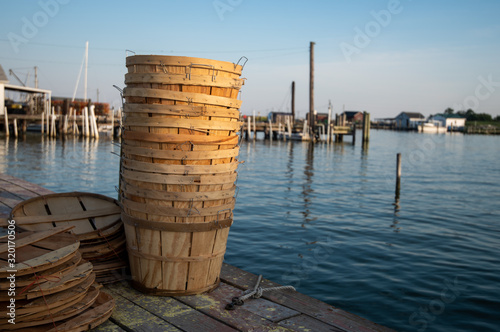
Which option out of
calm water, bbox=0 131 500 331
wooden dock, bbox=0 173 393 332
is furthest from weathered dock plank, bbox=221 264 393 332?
calm water, bbox=0 131 500 331

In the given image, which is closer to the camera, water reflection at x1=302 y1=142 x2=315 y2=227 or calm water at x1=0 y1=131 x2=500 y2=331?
calm water at x1=0 y1=131 x2=500 y2=331

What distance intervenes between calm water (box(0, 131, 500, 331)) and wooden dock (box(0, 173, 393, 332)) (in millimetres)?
2780

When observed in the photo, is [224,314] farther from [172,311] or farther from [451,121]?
[451,121]

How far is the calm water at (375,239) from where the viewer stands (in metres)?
6.78

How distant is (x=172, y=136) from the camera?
12.2ft

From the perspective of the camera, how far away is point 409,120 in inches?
5084

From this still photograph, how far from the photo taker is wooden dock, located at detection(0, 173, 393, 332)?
3281 mm

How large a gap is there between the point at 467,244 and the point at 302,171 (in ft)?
50.3

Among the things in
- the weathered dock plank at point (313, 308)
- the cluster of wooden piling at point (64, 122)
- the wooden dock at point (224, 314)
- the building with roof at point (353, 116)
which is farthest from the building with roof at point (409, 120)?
the wooden dock at point (224, 314)

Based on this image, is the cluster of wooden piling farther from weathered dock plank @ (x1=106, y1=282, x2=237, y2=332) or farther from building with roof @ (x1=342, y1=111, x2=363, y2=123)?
building with roof @ (x1=342, y1=111, x2=363, y2=123)

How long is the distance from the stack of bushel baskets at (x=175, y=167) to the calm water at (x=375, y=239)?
3.46 meters

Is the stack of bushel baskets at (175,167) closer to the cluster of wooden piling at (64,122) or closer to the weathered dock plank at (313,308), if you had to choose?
the weathered dock plank at (313,308)

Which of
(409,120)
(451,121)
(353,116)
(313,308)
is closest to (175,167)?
(313,308)

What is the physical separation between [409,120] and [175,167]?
134316mm
